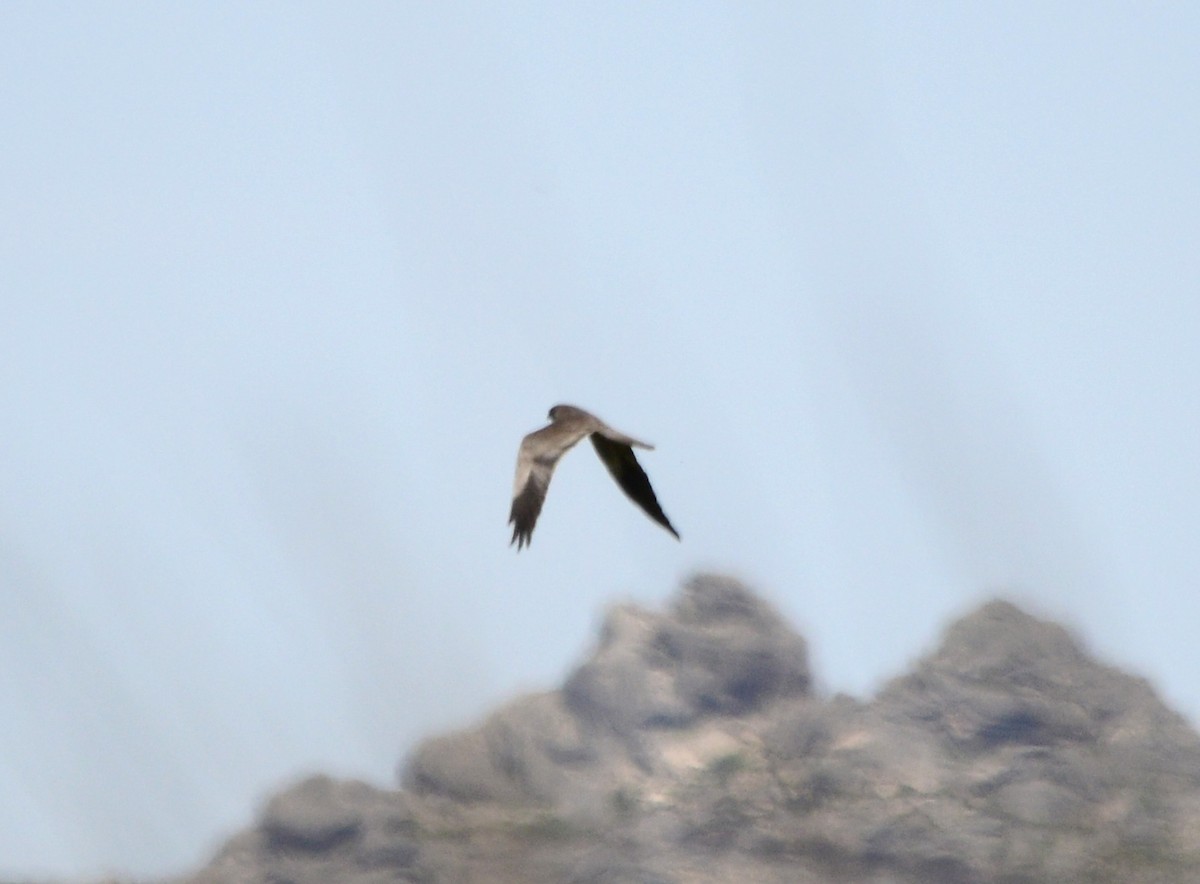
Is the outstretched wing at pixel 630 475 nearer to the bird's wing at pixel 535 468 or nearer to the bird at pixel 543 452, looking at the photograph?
the bird at pixel 543 452

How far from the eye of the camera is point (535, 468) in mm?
26547

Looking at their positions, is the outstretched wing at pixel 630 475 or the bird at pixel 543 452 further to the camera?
the outstretched wing at pixel 630 475

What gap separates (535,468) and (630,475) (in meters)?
5.36

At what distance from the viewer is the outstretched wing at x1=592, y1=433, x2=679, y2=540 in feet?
101

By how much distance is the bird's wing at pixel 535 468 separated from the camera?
84.2 feet

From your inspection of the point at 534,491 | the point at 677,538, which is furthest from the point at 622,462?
the point at 534,491

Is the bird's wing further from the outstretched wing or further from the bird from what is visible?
the outstretched wing

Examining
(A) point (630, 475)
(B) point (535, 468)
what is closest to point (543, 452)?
(B) point (535, 468)

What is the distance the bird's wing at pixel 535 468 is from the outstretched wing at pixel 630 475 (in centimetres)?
335

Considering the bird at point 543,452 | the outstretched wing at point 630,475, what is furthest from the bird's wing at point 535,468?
the outstretched wing at point 630,475

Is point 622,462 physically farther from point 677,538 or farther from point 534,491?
point 534,491

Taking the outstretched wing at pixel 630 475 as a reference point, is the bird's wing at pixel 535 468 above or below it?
below

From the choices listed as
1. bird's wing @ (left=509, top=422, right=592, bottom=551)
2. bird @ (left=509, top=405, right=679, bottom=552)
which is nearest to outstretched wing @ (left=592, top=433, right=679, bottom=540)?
bird @ (left=509, top=405, right=679, bottom=552)

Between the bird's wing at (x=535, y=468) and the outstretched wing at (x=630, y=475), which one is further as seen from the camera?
the outstretched wing at (x=630, y=475)
